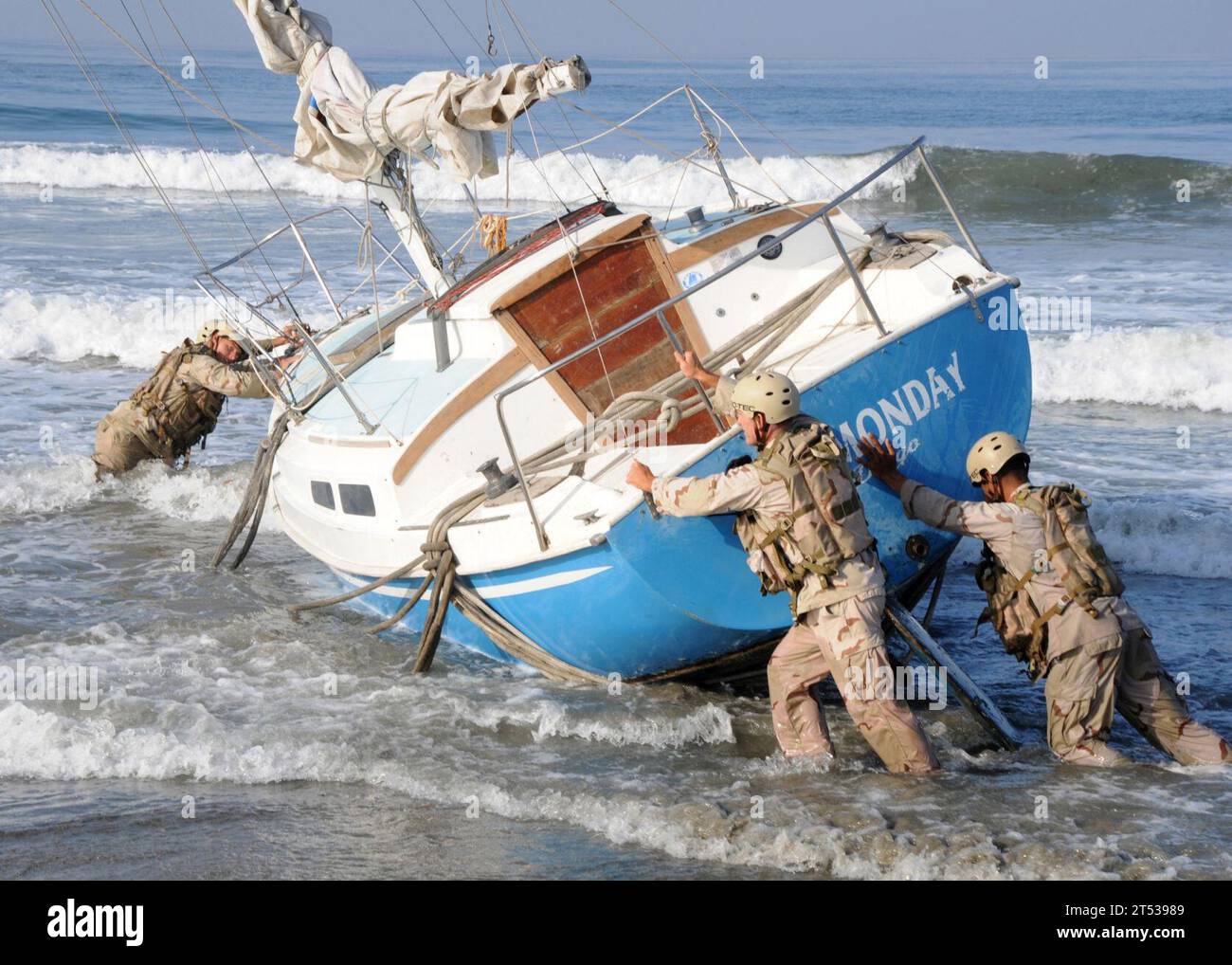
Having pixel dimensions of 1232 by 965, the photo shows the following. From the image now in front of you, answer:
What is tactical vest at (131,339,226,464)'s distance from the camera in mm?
10797

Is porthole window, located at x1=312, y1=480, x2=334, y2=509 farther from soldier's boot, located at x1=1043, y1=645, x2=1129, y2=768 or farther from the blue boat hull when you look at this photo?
soldier's boot, located at x1=1043, y1=645, x2=1129, y2=768

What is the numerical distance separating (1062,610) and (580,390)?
311cm

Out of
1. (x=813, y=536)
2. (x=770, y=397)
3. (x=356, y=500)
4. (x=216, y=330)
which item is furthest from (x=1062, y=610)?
(x=216, y=330)

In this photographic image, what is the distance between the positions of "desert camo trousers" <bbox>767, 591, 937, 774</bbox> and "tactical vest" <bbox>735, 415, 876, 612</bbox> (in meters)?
0.21

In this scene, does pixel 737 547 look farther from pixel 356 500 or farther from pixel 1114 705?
pixel 356 500

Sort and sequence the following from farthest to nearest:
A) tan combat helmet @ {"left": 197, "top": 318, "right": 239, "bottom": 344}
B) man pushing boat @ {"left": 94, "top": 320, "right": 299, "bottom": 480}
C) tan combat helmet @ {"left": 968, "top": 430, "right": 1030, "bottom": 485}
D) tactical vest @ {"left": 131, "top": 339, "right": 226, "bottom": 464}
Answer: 1. tactical vest @ {"left": 131, "top": 339, "right": 226, "bottom": 464}
2. tan combat helmet @ {"left": 197, "top": 318, "right": 239, "bottom": 344}
3. man pushing boat @ {"left": 94, "top": 320, "right": 299, "bottom": 480}
4. tan combat helmet @ {"left": 968, "top": 430, "right": 1030, "bottom": 485}

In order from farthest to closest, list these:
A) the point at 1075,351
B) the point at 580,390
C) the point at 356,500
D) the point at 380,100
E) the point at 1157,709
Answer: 1. the point at 1075,351
2. the point at 380,100
3. the point at 580,390
4. the point at 356,500
5. the point at 1157,709

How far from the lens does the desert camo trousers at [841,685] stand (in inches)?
237

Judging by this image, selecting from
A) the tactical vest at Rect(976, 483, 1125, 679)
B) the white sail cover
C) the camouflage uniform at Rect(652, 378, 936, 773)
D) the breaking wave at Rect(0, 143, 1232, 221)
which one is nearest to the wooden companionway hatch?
the white sail cover

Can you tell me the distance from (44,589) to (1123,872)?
675cm

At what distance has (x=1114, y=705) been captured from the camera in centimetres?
636

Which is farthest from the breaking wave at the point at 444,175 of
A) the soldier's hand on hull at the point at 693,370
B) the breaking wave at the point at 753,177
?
the soldier's hand on hull at the point at 693,370

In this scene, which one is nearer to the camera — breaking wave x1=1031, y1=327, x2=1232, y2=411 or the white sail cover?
the white sail cover

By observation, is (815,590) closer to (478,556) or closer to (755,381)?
(755,381)
